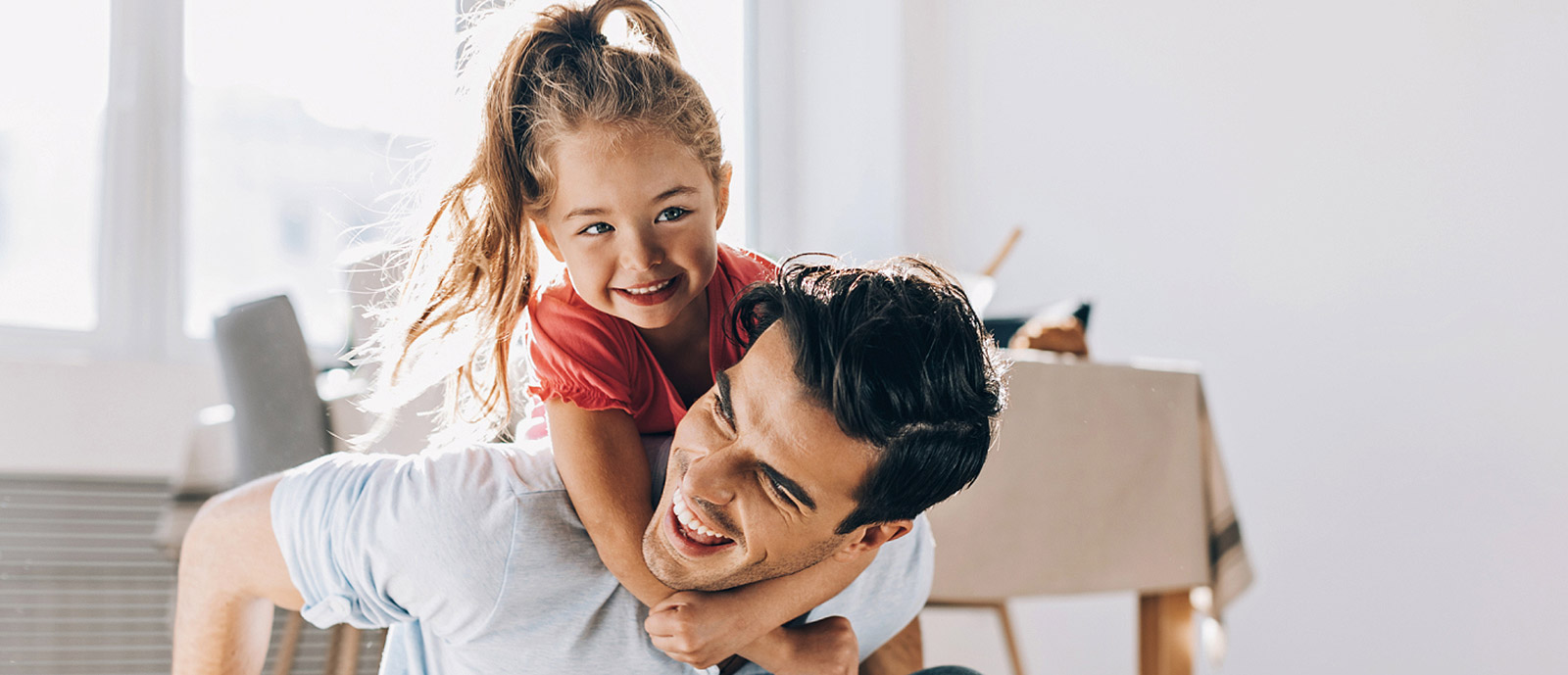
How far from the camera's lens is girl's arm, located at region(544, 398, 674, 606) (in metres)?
0.64

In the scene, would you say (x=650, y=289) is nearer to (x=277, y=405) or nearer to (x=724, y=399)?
(x=724, y=399)

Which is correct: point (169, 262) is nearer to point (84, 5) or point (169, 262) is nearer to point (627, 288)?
point (84, 5)

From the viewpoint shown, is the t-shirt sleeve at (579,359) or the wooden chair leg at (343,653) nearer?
the t-shirt sleeve at (579,359)

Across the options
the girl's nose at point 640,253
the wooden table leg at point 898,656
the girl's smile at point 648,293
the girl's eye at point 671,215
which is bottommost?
the wooden table leg at point 898,656

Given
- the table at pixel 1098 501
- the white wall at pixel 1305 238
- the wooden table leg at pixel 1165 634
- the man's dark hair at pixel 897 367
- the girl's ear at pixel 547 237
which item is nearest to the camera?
the man's dark hair at pixel 897 367

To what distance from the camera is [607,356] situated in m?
0.75

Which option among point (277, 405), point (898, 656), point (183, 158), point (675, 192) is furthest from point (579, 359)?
point (183, 158)

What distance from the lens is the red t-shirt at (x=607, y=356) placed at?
73 cm

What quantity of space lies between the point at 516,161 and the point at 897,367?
1.07 ft

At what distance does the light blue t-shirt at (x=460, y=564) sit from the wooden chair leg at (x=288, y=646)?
54 centimetres

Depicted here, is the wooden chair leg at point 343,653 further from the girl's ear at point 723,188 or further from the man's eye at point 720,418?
the man's eye at point 720,418

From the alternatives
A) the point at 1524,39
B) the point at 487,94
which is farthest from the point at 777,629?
the point at 1524,39

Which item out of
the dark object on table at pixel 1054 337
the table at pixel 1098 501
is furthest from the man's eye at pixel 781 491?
the dark object on table at pixel 1054 337

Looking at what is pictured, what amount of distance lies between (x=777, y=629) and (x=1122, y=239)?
2.07 m
